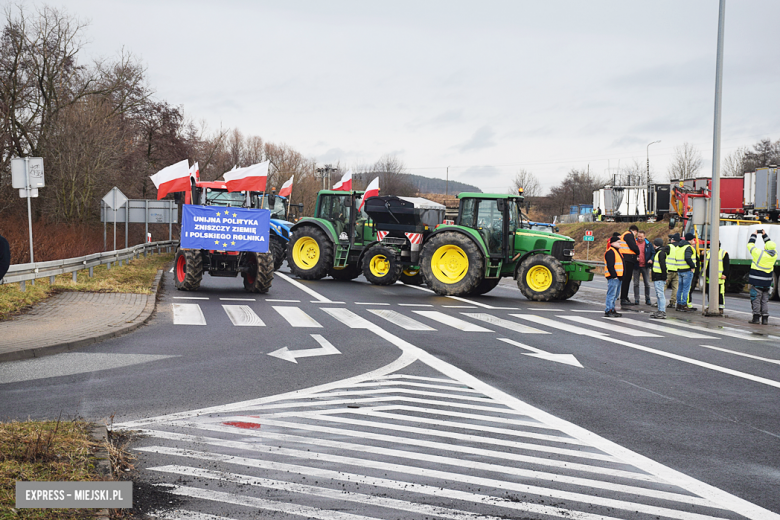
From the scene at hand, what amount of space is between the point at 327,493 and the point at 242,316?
401 inches

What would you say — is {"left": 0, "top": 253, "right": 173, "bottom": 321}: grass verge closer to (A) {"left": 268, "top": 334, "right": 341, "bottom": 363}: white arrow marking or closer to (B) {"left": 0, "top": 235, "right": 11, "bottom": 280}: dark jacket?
(B) {"left": 0, "top": 235, "right": 11, "bottom": 280}: dark jacket

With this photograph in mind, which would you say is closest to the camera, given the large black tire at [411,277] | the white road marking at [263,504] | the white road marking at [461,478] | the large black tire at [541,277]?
the white road marking at [263,504]

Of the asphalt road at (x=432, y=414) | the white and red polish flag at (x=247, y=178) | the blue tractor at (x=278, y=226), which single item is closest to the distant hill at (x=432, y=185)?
the blue tractor at (x=278, y=226)

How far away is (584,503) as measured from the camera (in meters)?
4.61

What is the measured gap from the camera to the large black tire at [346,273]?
24814 mm

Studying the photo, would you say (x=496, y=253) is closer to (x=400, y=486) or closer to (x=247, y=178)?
(x=247, y=178)

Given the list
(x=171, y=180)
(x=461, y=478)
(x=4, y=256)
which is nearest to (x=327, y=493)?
(x=461, y=478)

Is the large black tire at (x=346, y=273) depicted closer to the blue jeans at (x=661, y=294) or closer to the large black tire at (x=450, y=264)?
the large black tire at (x=450, y=264)

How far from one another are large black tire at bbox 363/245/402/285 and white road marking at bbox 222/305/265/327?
6.74m

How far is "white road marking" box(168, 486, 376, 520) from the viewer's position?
4320 millimetres

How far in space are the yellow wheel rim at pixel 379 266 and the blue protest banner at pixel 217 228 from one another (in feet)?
15.8

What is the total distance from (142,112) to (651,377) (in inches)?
1801

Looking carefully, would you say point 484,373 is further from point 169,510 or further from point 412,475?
point 169,510

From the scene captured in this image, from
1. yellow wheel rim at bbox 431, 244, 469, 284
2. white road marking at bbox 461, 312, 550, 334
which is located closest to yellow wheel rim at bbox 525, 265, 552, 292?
yellow wheel rim at bbox 431, 244, 469, 284
